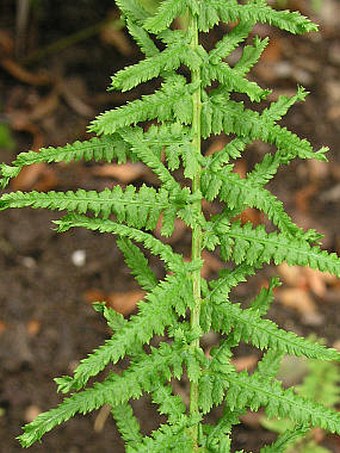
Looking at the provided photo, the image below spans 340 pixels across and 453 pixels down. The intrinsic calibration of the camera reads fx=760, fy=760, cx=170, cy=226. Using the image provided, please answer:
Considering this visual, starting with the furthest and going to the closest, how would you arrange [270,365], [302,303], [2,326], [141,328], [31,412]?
[302,303] → [2,326] → [31,412] → [270,365] → [141,328]

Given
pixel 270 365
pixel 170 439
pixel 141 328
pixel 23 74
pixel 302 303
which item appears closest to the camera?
pixel 141 328

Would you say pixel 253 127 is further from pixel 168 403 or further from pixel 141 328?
pixel 168 403

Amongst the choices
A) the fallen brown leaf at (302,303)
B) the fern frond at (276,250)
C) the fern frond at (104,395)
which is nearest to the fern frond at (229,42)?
the fern frond at (276,250)

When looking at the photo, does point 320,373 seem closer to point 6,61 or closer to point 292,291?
point 292,291

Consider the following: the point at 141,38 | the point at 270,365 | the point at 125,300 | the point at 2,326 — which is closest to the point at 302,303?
the point at 125,300

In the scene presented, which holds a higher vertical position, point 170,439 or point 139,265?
point 139,265
